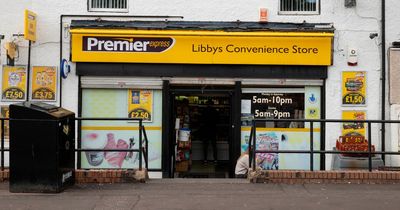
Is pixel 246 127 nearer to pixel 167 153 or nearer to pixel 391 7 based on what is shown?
pixel 167 153

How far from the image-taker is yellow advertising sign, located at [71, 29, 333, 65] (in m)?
11.4

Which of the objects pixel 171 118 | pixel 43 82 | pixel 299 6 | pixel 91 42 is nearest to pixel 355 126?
pixel 299 6

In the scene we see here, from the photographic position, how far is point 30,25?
11.1 m

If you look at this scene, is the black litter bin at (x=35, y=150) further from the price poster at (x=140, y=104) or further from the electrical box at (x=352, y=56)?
the electrical box at (x=352, y=56)

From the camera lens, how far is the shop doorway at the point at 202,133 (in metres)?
12.0

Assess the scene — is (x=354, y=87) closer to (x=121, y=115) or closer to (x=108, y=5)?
(x=121, y=115)

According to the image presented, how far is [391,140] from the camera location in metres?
11.4

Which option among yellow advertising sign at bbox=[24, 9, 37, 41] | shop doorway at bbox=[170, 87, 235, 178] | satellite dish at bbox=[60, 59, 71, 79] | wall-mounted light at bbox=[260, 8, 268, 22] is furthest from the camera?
shop doorway at bbox=[170, 87, 235, 178]

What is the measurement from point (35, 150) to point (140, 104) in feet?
13.8

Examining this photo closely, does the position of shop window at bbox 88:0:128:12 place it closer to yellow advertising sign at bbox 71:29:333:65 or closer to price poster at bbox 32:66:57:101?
yellow advertising sign at bbox 71:29:333:65

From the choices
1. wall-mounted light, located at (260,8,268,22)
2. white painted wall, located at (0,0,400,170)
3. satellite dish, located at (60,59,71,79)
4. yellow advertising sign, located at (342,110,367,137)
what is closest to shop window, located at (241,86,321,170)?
white painted wall, located at (0,0,400,170)

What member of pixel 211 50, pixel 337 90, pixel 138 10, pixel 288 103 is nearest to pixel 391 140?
pixel 337 90

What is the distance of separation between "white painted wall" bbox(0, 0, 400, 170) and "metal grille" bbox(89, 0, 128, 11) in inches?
6.9

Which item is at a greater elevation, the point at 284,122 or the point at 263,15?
the point at 263,15
